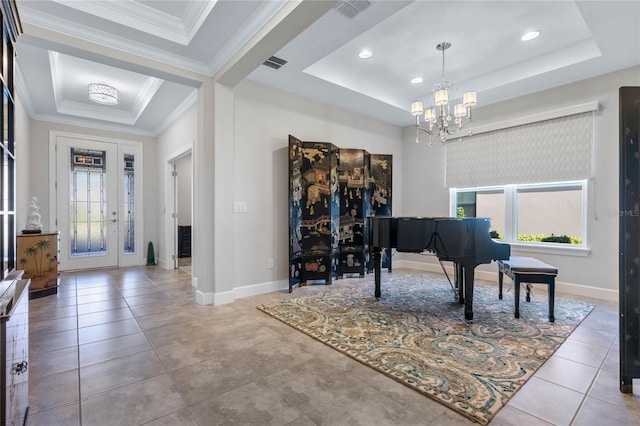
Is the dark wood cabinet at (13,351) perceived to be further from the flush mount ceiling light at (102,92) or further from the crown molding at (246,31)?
the flush mount ceiling light at (102,92)

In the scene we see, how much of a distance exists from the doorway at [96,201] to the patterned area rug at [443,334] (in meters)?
4.35

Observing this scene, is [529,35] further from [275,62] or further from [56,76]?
[56,76]

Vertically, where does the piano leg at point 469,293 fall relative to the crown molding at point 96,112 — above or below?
below

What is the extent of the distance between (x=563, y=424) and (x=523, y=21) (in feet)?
11.6

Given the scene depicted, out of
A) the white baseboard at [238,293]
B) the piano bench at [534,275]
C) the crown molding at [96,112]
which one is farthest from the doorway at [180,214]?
the piano bench at [534,275]

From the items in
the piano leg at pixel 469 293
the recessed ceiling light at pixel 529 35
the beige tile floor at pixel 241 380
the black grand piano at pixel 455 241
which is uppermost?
the recessed ceiling light at pixel 529 35

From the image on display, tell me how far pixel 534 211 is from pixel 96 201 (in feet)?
25.3

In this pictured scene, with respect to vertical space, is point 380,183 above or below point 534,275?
above

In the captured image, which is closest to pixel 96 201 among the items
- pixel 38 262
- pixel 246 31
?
pixel 38 262

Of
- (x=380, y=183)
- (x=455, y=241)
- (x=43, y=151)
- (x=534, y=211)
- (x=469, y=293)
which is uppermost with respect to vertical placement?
(x=43, y=151)

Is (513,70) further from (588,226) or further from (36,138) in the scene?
(36,138)

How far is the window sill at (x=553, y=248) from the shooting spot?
4.00 metres

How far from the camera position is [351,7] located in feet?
8.53

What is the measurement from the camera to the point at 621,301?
185cm
